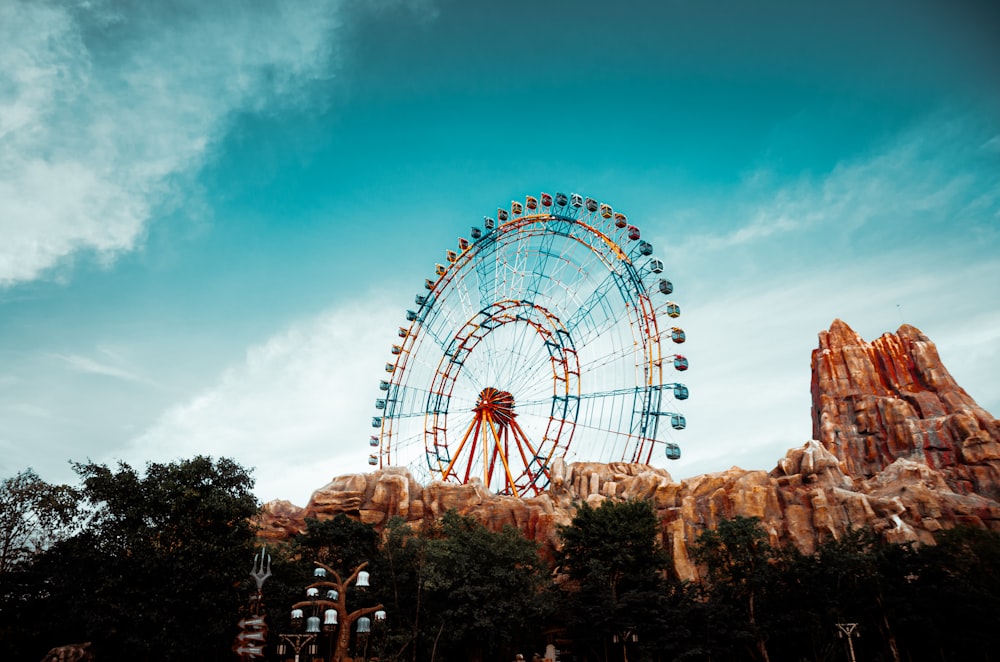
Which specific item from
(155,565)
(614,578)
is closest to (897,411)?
(614,578)

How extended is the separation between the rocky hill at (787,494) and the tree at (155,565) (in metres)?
9.84

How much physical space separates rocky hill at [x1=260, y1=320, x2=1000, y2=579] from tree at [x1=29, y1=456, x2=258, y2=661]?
984 centimetres

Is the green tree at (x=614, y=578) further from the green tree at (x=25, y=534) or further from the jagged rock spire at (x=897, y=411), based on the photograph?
the jagged rock spire at (x=897, y=411)

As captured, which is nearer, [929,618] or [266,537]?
[929,618]

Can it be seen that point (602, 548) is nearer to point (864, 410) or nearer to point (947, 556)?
point (947, 556)

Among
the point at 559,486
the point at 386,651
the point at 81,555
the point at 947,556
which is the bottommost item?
the point at 386,651

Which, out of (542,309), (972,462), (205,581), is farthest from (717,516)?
(972,462)

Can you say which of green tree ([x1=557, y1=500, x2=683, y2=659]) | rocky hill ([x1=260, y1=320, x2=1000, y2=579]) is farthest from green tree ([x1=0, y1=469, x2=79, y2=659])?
green tree ([x1=557, y1=500, x2=683, y2=659])

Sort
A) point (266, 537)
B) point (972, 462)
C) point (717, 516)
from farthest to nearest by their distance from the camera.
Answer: point (972, 462), point (266, 537), point (717, 516)

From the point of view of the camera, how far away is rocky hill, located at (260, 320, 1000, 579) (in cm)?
2477

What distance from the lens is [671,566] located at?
2409 cm

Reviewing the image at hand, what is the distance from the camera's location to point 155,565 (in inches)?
757

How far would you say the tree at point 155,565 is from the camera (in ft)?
61.0

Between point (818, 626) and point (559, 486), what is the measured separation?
1370 cm
